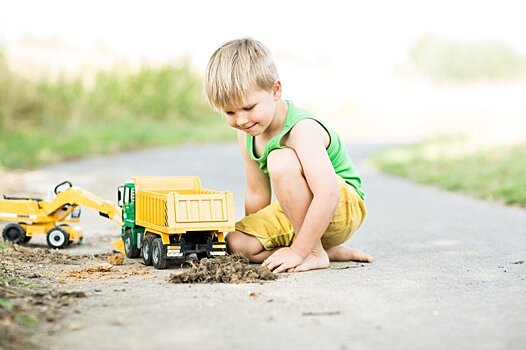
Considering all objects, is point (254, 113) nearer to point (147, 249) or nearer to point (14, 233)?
point (147, 249)

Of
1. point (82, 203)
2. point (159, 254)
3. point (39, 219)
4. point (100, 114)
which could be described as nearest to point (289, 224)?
point (159, 254)

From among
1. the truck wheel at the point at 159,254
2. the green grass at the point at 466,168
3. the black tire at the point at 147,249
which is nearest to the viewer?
the truck wheel at the point at 159,254

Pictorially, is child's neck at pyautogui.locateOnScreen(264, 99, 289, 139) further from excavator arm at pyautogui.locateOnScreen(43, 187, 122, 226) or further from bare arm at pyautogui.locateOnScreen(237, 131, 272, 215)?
excavator arm at pyautogui.locateOnScreen(43, 187, 122, 226)

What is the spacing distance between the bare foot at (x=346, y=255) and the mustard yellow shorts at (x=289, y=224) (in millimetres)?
35

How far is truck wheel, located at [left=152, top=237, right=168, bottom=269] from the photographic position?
4.16 metres

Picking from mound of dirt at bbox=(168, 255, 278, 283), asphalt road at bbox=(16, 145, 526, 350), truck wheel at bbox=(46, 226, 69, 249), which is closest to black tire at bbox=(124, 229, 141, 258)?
asphalt road at bbox=(16, 145, 526, 350)

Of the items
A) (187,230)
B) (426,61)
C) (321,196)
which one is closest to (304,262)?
(321,196)

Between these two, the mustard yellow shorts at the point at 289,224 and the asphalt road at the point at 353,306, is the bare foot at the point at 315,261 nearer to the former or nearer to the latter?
the asphalt road at the point at 353,306

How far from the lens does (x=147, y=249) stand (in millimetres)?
4328

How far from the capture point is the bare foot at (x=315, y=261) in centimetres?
407

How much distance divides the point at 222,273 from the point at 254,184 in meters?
0.98

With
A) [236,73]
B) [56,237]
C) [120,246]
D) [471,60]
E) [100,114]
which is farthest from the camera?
[471,60]

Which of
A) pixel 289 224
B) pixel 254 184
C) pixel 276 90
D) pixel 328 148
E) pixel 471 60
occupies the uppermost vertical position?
pixel 471 60

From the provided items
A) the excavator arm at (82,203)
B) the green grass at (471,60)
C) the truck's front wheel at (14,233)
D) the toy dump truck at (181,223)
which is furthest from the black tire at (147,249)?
the green grass at (471,60)
